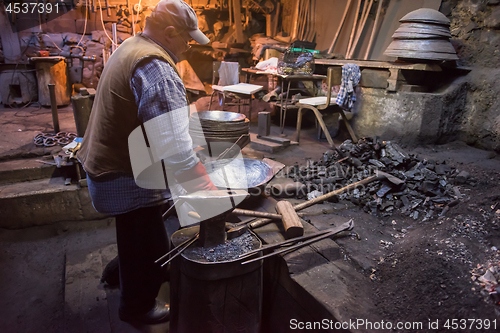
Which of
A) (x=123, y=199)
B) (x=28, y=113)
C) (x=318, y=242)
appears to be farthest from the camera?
(x=28, y=113)

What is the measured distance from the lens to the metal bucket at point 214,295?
1.85 meters

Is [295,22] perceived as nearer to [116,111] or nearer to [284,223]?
[284,223]

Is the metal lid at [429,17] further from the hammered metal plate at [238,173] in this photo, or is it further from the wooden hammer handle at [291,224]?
the wooden hammer handle at [291,224]

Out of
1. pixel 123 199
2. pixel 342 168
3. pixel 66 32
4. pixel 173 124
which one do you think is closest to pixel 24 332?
pixel 123 199

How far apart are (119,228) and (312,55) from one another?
17.7ft

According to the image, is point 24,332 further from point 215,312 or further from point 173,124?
point 173,124

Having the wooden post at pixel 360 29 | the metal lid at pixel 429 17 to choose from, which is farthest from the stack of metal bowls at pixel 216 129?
the wooden post at pixel 360 29

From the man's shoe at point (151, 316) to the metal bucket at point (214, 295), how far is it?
52 cm

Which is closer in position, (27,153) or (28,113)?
(27,153)

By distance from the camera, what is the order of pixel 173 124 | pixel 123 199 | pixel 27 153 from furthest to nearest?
pixel 27 153
pixel 123 199
pixel 173 124

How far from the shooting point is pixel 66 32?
9227mm

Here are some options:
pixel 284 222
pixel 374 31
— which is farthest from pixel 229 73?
pixel 284 222

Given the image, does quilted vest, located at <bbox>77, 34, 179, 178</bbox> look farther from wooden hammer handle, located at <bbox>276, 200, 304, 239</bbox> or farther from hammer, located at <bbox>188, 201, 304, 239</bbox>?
wooden hammer handle, located at <bbox>276, 200, 304, 239</bbox>

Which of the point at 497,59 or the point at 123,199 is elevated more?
the point at 497,59
